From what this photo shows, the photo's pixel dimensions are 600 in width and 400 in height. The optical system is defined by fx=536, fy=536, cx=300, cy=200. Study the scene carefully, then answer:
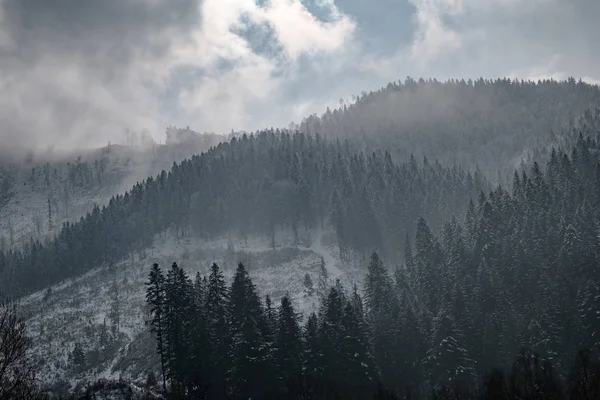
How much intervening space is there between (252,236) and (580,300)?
3778 inches

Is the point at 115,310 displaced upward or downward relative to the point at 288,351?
upward

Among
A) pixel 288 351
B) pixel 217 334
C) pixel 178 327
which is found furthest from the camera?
pixel 217 334

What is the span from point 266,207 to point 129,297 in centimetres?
4901

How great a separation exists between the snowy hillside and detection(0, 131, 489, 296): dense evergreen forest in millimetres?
6829

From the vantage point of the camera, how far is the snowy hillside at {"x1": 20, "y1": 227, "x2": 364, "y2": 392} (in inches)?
3767

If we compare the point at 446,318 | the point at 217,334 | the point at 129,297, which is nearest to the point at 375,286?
the point at 446,318

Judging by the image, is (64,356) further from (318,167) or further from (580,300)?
(318,167)

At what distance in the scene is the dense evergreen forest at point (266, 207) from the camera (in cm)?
14062

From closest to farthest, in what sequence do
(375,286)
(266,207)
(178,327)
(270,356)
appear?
(270,356)
(178,327)
(375,286)
(266,207)

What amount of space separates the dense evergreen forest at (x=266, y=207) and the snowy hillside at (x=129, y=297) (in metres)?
6.83

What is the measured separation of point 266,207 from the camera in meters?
156

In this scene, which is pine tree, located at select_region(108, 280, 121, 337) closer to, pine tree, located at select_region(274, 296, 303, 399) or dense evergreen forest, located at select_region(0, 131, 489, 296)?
dense evergreen forest, located at select_region(0, 131, 489, 296)

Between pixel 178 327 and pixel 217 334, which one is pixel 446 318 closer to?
pixel 217 334

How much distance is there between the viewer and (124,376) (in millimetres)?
87688
